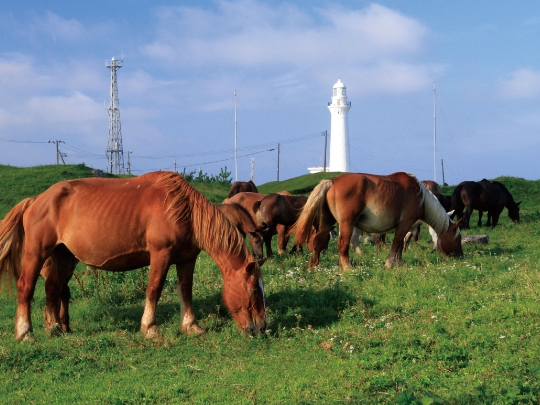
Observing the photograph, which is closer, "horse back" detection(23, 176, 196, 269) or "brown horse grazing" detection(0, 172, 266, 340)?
"brown horse grazing" detection(0, 172, 266, 340)

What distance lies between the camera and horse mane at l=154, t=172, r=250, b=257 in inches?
347

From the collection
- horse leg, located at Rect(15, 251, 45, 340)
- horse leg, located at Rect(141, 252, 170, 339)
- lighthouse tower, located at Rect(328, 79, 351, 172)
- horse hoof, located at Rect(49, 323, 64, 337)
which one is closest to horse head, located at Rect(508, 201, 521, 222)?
horse leg, located at Rect(141, 252, 170, 339)

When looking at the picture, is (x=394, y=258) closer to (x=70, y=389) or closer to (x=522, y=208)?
(x=70, y=389)

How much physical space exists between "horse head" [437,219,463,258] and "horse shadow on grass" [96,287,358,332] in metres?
4.30

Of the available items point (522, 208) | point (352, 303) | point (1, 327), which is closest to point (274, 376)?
point (352, 303)

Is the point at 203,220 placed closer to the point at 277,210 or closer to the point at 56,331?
the point at 56,331

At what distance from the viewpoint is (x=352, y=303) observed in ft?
31.8

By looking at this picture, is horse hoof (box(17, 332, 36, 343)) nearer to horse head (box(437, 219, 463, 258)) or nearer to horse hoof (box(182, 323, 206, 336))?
horse hoof (box(182, 323, 206, 336))

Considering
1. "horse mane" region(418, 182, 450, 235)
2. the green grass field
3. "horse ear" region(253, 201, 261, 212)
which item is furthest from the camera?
"horse ear" region(253, 201, 261, 212)

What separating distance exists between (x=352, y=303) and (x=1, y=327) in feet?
18.6

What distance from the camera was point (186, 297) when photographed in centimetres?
925

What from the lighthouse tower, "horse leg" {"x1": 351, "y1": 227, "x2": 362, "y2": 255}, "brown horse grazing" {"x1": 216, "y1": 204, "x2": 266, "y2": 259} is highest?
the lighthouse tower

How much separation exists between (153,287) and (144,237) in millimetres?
717

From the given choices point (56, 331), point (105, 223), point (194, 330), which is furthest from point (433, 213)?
point (56, 331)
